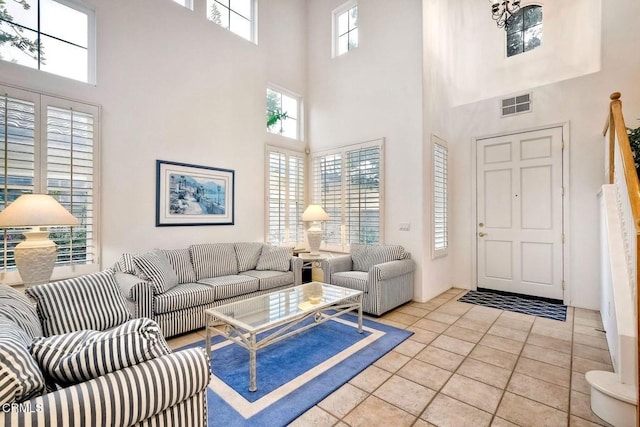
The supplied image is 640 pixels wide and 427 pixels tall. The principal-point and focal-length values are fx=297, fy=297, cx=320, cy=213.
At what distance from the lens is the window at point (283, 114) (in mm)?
5262

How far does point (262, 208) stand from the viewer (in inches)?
195

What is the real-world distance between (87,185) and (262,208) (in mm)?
2348

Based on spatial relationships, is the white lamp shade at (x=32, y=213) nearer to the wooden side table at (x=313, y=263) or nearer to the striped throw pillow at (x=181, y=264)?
the striped throw pillow at (x=181, y=264)

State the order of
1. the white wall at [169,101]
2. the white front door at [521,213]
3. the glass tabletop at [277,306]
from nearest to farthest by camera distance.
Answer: the glass tabletop at [277,306] < the white wall at [169,101] < the white front door at [521,213]

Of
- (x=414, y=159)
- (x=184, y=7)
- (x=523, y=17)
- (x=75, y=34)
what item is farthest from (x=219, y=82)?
(x=523, y=17)

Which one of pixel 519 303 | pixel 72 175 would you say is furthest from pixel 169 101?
pixel 519 303

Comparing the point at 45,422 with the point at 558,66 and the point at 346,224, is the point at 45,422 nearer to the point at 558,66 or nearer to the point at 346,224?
the point at 346,224

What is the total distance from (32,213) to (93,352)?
1.84m

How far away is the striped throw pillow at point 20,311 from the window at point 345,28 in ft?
17.5

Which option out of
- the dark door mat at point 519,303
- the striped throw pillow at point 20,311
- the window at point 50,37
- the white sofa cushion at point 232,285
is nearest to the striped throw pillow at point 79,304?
the striped throw pillow at point 20,311

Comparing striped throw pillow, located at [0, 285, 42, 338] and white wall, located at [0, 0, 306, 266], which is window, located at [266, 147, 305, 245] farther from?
striped throw pillow, located at [0, 285, 42, 338]

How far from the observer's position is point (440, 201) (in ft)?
15.5

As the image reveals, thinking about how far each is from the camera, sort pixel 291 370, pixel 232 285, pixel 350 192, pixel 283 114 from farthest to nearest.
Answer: pixel 283 114
pixel 350 192
pixel 232 285
pixel 291 370

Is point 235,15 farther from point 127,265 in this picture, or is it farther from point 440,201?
point 440,201
